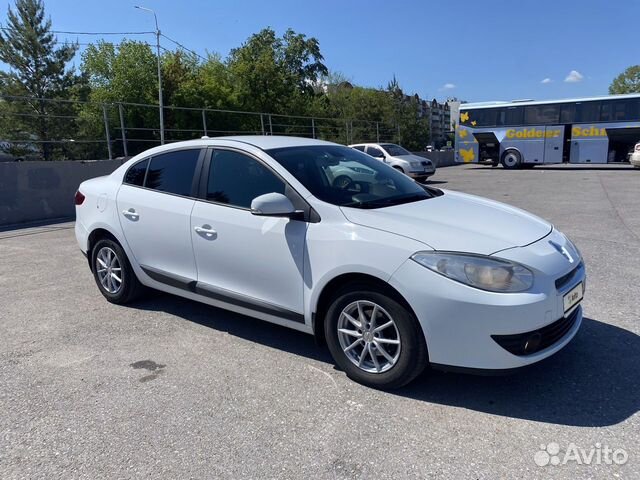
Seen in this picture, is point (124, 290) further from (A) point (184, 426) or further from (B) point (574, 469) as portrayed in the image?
(B) point (574, 469)

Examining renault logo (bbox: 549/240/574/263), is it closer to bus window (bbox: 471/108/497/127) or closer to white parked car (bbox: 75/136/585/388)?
white parked car (bbox: 75/136/585/388)

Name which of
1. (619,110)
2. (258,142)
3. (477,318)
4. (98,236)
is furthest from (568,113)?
(477,318)

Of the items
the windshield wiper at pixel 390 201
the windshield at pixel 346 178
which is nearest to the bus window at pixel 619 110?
the windshield at pixel 346 178

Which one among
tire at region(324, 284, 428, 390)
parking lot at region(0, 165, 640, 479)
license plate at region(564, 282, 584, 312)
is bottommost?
parking lot at region(0, 165, 640, 479)

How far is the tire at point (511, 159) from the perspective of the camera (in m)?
25.7

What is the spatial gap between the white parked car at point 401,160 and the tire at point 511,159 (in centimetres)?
924

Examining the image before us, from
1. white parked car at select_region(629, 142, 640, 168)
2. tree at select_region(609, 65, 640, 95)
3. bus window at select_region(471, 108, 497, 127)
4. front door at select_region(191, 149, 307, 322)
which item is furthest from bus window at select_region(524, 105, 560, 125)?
tree at select_region(609, 65, 640, 95)

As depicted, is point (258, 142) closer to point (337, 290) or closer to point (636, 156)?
point (337, 290)

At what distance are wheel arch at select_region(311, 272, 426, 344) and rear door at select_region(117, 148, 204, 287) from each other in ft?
4.07

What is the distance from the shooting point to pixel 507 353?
2.69 metres

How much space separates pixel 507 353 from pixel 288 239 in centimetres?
154

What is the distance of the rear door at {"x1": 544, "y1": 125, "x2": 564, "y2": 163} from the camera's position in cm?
2431

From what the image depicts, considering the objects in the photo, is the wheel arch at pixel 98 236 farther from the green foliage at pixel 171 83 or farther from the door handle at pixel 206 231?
the green foliage at pixel 171 83

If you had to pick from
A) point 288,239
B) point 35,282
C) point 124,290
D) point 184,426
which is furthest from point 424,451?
point 35,282
